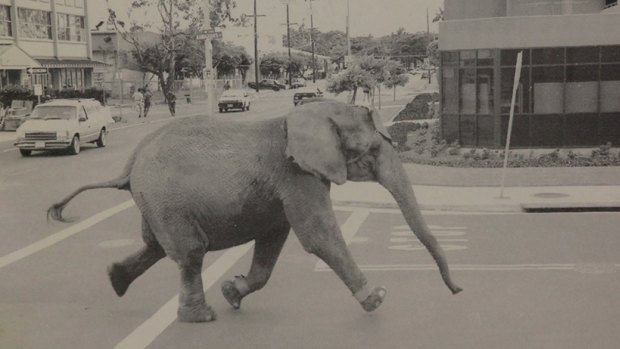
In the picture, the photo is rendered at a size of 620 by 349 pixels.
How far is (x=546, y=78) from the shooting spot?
23047mm

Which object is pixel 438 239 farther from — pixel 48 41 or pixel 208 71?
pixel 48 41

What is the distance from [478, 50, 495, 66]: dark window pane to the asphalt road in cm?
946

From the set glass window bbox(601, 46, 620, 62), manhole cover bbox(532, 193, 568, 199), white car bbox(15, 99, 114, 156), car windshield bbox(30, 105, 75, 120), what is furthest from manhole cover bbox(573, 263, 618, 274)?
car windshield bbox(30, 105, 75, 120)

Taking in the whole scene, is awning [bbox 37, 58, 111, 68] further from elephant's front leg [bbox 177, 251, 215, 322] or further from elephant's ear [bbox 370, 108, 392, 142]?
elephant's ear [bbox 370, 108, 392, 142]

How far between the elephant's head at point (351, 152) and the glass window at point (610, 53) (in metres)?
16.3

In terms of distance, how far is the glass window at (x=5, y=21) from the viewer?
174ft

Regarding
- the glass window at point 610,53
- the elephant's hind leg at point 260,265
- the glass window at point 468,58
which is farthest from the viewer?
the glass window at point 468,58

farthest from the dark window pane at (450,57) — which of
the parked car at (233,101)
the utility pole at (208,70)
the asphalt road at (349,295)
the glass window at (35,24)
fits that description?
the glass window at (35,24)

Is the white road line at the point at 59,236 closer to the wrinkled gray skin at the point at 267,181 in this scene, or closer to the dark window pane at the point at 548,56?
the wrinkled gray skin at the point at 267,181

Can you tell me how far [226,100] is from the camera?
53.0m

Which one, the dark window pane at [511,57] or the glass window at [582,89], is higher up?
the dark window pane at [511,57]

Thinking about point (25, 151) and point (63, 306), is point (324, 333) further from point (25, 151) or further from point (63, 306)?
point (25, 151)

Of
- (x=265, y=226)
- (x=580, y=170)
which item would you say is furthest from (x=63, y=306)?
(x=580, y=170)

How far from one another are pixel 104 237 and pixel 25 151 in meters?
14.9
